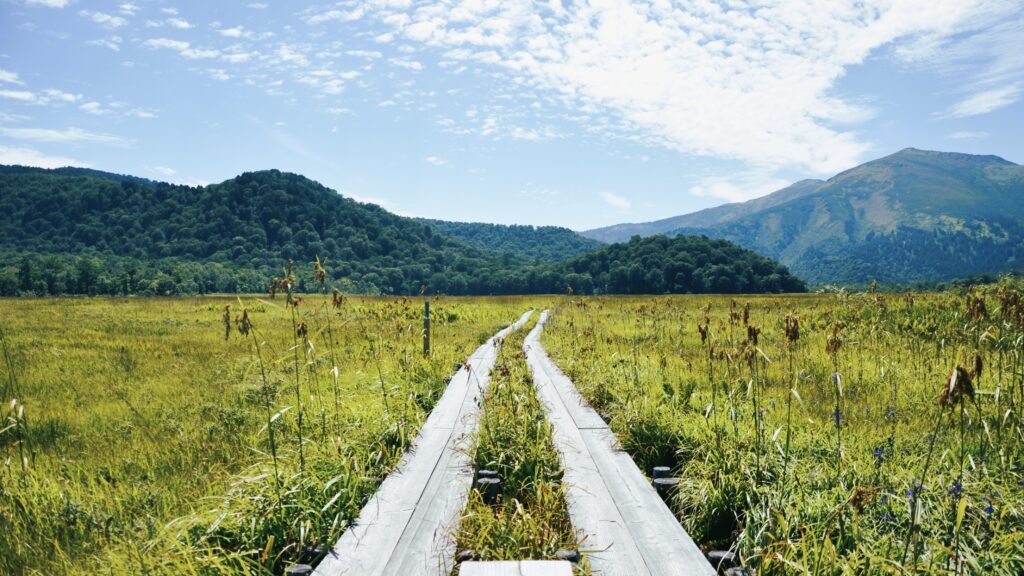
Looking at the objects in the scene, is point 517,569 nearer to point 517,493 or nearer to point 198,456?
point 517,493

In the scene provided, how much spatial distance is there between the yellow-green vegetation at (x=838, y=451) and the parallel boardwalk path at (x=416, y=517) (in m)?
1.83

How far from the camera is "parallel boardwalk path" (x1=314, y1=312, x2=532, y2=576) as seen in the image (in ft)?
9.66

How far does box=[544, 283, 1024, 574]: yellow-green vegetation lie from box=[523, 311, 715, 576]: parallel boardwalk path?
357mm

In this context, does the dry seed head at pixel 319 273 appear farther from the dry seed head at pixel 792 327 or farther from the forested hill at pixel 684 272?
the forested hill at pixel 684 272

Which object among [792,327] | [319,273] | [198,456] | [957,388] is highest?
[319,273]

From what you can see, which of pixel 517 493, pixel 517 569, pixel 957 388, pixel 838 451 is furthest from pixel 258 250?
pixel 957 388

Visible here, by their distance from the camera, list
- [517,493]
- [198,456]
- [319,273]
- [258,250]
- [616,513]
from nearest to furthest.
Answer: [616,513] → [517,493] → [319,273] → [198,456] → [258,250]

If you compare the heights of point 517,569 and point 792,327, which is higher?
point 792,327

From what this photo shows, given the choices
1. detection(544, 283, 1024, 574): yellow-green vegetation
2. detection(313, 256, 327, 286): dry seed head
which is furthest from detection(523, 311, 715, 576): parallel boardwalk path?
detection(313, 256, 327, 286): dry seed head

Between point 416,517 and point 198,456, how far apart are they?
3.53m

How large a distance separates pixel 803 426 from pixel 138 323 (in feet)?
89.7

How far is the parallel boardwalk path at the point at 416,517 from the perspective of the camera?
2.95 meters

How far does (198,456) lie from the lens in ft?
18.4

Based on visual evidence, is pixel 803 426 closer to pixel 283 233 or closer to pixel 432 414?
pixel 432 414
